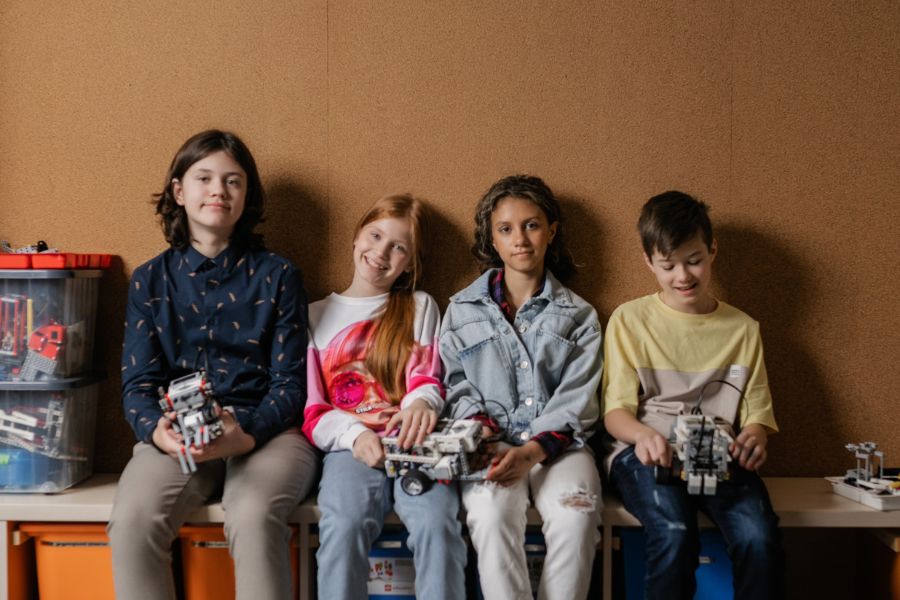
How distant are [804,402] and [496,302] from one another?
3.43 ft

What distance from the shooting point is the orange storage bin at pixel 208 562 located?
1906 millimetres

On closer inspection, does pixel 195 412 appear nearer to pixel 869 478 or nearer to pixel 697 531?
pixel 697 531

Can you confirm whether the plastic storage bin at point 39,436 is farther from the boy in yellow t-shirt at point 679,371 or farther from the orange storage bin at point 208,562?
the boy in yellow t-shirt at point 679,371

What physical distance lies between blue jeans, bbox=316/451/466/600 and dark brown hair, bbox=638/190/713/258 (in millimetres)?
886

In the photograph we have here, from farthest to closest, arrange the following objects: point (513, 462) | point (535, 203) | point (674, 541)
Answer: point (535, 203) → point (513, 462) → point (674, 541)

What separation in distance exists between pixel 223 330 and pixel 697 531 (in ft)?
4.57

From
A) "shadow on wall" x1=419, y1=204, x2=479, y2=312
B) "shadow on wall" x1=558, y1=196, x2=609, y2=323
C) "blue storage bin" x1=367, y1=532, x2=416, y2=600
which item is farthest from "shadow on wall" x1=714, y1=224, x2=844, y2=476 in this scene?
"blue storage bin" x1=367, y1=532, x2=416, y2=600

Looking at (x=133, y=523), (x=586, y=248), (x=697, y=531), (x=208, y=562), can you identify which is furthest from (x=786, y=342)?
(x=133, y=523)

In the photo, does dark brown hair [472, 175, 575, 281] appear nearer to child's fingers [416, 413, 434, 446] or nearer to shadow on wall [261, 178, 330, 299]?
shadow on wall [261, 178, 330, 299]

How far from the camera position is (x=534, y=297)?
84.6 inches

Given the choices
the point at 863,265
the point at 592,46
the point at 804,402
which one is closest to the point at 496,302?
the point at 592,46

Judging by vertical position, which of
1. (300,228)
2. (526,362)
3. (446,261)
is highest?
(300,228)

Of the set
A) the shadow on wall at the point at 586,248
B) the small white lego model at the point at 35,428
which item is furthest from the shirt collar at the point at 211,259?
the shadow on wall at the point at 586,248

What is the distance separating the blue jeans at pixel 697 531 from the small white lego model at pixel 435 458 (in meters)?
0.43
